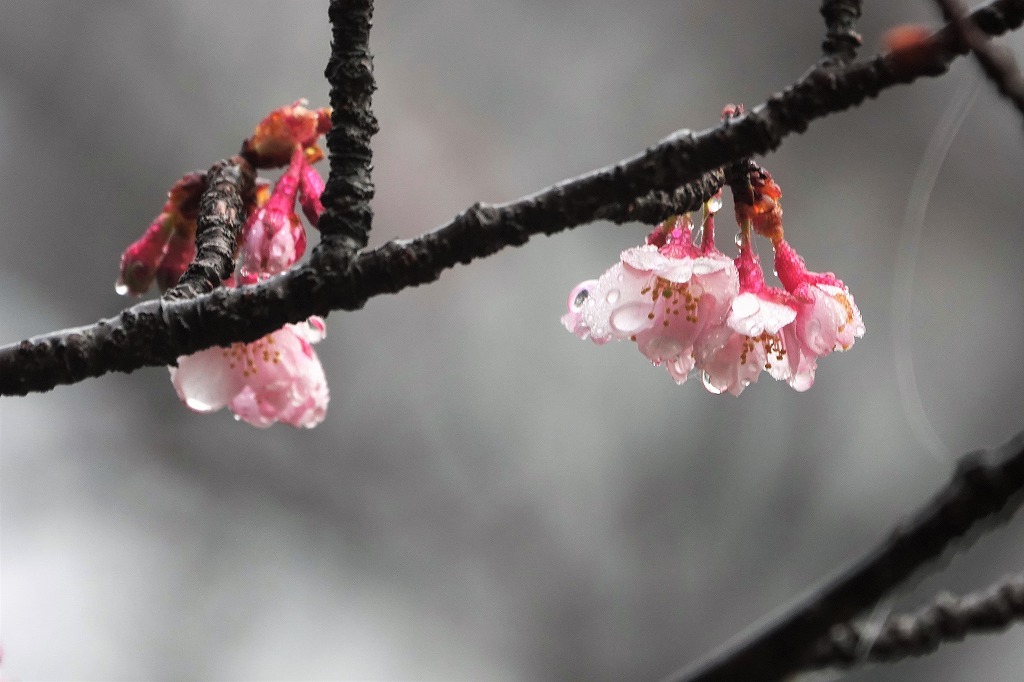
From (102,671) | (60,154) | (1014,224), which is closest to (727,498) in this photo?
(1014,224)

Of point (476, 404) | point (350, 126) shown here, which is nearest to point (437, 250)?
point (350, 126)

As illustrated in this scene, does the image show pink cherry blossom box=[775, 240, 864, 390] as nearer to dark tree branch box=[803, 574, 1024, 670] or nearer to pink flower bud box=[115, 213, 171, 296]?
dark tree branch box=[803, 574, 1024, 670]

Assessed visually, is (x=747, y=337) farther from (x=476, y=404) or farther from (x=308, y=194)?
(x=476, y=404)

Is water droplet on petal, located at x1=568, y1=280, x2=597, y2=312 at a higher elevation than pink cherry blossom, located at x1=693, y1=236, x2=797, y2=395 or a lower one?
higher

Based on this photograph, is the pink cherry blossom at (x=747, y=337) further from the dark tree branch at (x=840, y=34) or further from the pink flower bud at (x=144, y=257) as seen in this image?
the pink flower bud at (x=144, y=257)

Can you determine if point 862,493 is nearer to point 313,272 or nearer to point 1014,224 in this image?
point 1014,224

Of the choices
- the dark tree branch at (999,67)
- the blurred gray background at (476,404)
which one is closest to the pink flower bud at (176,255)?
the dark tree branch at (999,67)

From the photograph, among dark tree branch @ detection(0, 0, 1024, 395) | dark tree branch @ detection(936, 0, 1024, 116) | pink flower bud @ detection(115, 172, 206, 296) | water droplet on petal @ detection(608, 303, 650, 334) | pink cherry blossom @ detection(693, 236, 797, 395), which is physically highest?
pink flower bud @ detection(115, 172, 206, 296)

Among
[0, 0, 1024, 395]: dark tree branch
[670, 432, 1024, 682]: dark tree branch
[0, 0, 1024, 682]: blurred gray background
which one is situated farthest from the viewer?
[0, 0, 1024, 682]: blurred gray background

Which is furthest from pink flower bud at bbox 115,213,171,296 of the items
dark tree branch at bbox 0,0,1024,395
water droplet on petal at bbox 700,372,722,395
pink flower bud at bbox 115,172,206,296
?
water droplet on petal at bbox 700,372,722,395
